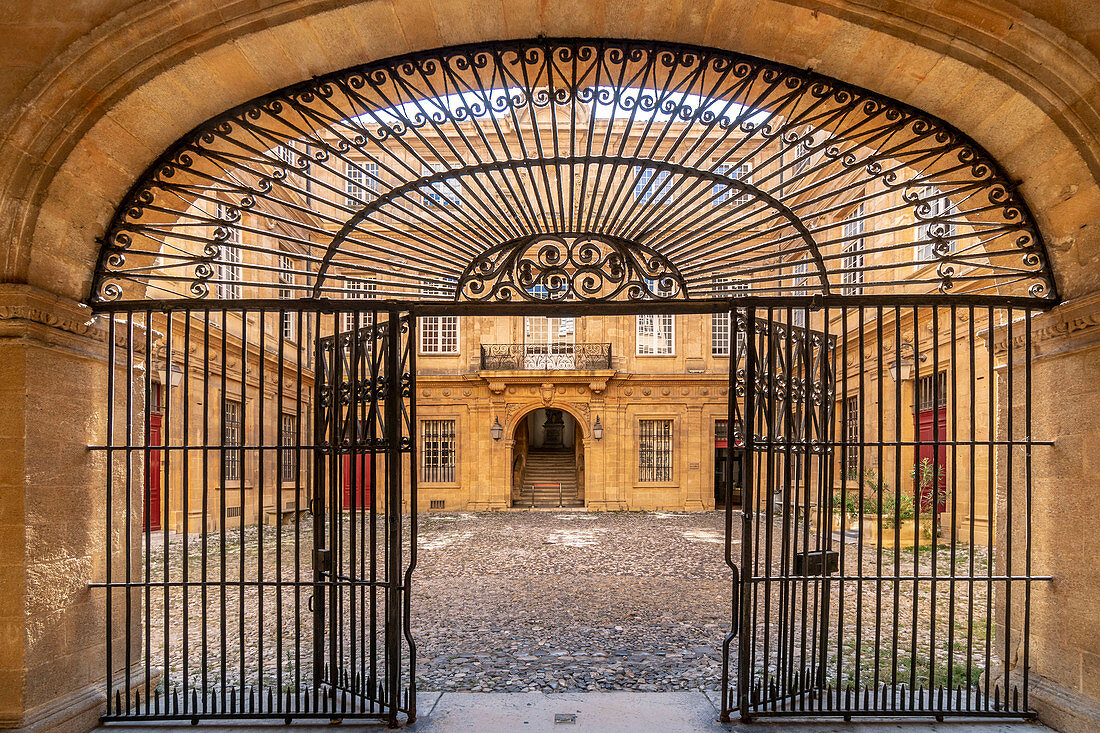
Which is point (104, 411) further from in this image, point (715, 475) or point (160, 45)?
point (715, 475)

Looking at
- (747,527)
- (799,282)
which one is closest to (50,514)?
(747,527)

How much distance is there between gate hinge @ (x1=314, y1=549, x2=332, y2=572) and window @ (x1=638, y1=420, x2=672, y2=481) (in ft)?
58.1

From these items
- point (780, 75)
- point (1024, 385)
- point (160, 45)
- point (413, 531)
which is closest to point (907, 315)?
point (1024, 385)

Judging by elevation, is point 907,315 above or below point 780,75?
below

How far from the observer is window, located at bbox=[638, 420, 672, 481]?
71.4 feet

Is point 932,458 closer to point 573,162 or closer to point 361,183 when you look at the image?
point 573,162

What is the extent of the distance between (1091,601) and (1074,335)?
1.47m

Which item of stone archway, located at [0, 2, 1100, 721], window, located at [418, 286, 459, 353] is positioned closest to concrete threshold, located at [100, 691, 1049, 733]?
stone archway, located at [0, 2, 1100, 721]

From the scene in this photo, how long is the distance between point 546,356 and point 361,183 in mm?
17179

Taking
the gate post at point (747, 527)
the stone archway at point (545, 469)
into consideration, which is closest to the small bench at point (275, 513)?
the stone archway at point (545, 469)

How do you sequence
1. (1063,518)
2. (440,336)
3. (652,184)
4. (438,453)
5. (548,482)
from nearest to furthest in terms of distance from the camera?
(1063,518) → (652,184) → (438,453) → (440,336) → (548,482)

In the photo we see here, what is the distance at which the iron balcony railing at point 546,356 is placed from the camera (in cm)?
2164

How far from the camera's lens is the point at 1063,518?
4191 millimetres

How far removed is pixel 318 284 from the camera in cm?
457
